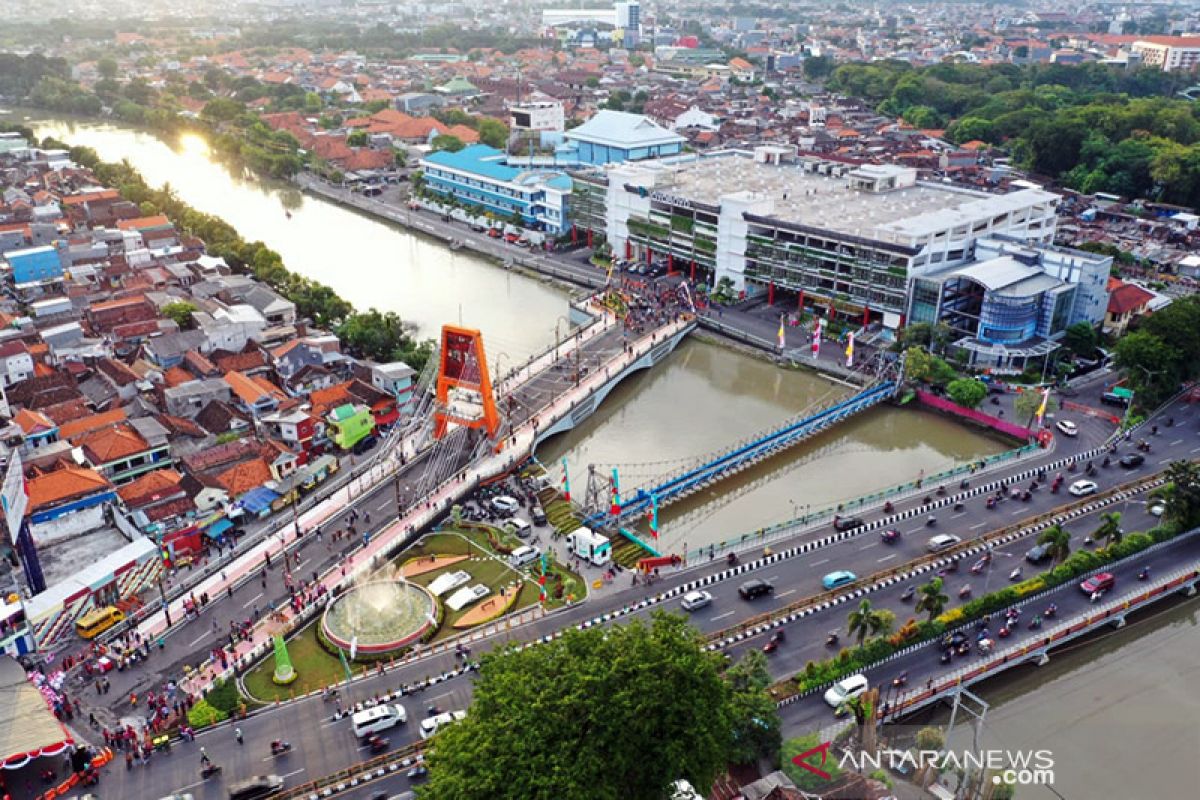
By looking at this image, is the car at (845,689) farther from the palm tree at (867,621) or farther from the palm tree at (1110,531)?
the palm tree at (1110,531)

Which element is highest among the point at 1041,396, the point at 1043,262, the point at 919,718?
the point at 1043,262

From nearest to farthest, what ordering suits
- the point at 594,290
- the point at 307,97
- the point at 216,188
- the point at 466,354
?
the point at 466,354, the point at 594,290, the point at 216,188, the point at 307,97

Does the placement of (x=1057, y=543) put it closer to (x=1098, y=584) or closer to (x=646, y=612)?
(x=1098, y=584)

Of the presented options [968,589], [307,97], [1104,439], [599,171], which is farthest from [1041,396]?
[307,97]

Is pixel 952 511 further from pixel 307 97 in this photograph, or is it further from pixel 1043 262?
pixel 307 97

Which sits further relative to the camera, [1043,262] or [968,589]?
[1043,262]

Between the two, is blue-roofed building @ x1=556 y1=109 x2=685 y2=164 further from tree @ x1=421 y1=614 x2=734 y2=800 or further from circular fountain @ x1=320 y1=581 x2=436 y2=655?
tree @ x1=421 y1=614 x2=734 y2=800

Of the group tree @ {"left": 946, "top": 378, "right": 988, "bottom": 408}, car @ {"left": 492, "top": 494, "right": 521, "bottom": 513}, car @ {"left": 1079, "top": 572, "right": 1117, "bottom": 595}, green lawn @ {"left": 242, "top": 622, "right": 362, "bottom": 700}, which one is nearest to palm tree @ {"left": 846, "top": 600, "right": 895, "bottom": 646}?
car @ {"left": 1079, "top": 572, "right": 1117, "bottom": 595}
